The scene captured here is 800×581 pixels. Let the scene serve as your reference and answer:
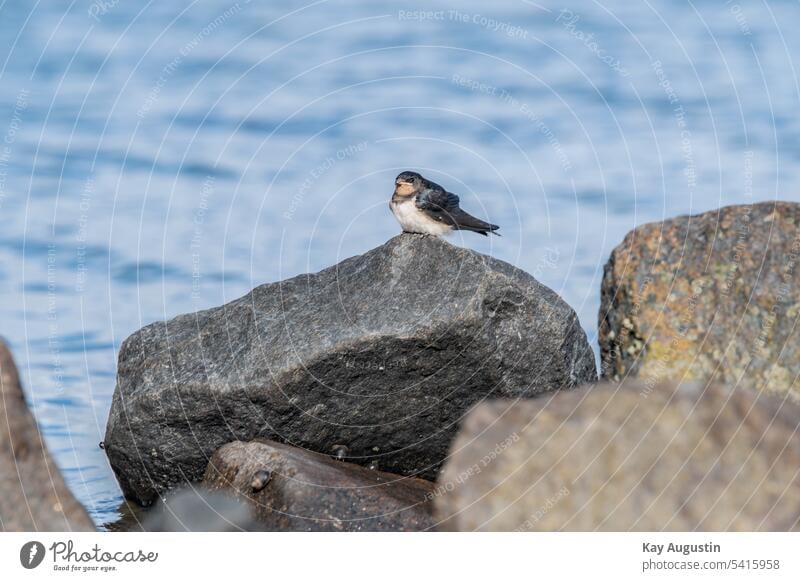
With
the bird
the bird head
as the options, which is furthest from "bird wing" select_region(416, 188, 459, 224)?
the bird head

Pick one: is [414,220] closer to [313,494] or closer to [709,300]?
[709,300]

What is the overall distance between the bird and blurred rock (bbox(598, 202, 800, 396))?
2.05 meters

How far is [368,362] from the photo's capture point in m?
10.5

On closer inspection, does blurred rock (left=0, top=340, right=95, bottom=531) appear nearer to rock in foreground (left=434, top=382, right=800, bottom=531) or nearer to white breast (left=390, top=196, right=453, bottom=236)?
rock in foreground (left=434, top=382, right=800, bottom=531)

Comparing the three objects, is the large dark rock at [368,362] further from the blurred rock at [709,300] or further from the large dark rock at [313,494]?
the blurred rock at [709,300]

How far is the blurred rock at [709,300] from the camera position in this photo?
975 centimetres

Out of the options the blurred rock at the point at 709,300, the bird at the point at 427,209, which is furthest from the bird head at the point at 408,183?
the blurred rock at the point at 709,300

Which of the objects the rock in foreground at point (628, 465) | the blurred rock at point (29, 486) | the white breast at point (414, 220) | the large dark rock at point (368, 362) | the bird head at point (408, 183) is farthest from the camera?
the bird head at point (408, 183)

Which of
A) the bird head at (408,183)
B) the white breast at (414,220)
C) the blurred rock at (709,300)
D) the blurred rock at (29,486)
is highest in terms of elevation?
the bird head at (408,183)

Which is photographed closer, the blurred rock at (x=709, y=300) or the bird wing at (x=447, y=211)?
the blurred rock at (x=709, y=300)

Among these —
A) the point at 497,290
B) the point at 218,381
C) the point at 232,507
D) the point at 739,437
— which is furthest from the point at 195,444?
the point at 739,437

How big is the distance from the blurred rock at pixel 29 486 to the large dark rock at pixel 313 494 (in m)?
2.96

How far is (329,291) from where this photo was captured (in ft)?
36.7
